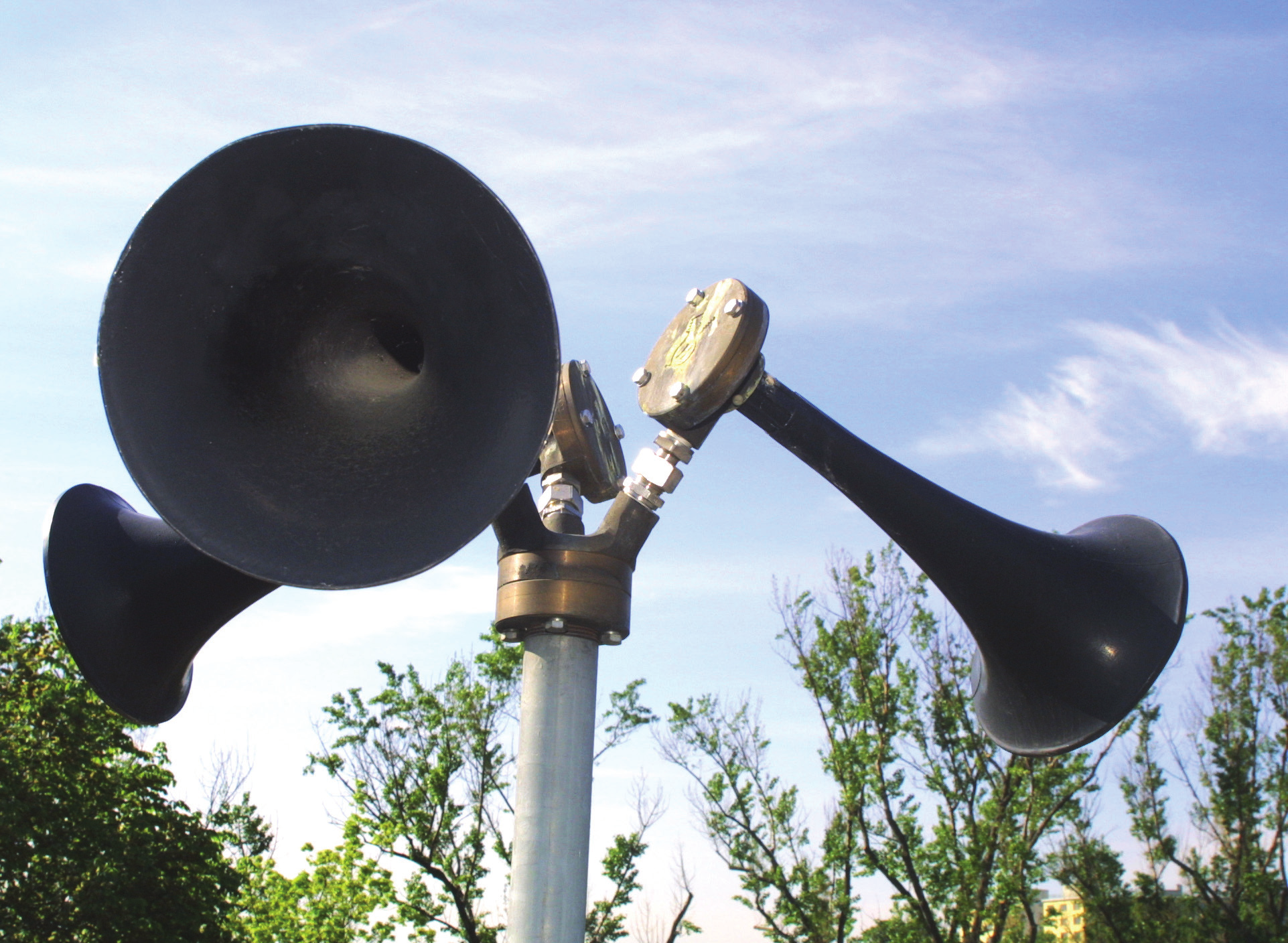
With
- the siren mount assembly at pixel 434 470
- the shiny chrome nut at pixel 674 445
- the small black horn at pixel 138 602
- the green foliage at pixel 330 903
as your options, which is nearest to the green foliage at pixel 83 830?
the green foliage at pixel 330 903

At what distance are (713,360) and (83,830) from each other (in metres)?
11.7

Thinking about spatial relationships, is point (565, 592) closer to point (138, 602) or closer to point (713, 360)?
point (713, 360)

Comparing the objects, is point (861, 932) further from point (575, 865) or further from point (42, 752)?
point (575, 865)

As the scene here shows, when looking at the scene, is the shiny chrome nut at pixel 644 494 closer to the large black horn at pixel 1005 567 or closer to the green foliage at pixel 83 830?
the large black horn at pixel 1005 567

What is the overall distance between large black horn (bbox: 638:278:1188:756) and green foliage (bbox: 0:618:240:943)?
10.9 meters

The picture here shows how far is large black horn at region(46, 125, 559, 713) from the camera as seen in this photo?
227 cm

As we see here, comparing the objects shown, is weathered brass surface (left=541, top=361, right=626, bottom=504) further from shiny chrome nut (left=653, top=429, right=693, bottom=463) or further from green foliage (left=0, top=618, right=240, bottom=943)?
green foliage (left=0, top=618, right=240, bottom=943)

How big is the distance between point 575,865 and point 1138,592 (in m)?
1.65

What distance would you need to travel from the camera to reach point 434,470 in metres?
2.43

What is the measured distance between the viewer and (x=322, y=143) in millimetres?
2299

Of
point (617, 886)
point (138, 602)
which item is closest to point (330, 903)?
point (617, 886)

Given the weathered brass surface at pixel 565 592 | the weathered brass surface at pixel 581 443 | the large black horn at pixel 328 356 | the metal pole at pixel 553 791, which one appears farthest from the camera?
the weathered brass surface at pixel 581 443

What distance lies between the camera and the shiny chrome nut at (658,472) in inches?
114

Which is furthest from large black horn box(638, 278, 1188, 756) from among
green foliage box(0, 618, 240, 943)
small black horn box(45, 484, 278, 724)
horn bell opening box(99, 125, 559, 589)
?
green foliage box(0, 618, 240, 943)
